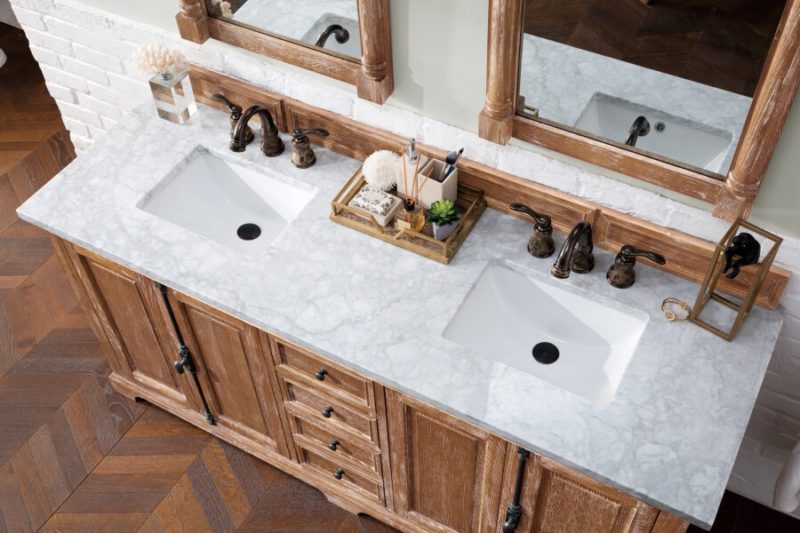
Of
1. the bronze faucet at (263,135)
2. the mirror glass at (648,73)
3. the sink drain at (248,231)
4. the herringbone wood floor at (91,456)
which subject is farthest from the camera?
the herringbone wood floor at (91,456)

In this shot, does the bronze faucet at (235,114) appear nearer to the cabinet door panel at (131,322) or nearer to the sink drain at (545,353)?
the cabinet door panel at (131,322)

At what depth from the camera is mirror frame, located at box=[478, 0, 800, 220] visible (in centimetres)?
192

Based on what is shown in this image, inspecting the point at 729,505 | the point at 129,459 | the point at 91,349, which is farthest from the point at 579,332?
the point at 91,349

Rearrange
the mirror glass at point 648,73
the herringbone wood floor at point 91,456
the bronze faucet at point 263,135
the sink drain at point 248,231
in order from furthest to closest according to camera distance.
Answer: the herringbone wood floor at point 91,456 < the sink drain at point 248,231 < the bronze faucet at point 263,135 < the mirror glass at point 648,73

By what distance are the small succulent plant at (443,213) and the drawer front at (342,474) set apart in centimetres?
93

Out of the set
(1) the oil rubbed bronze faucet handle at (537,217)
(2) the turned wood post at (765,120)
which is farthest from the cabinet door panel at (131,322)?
(2) the turned wood post at (765,120)

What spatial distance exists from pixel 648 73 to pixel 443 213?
68cm

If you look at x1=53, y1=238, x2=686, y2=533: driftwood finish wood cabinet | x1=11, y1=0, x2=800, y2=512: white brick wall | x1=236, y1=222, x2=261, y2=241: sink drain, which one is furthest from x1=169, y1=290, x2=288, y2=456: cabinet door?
x1=11, y1=0, x2=800, y2=512: white brick wall

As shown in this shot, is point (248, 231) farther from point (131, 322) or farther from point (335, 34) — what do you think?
point (335, 34)

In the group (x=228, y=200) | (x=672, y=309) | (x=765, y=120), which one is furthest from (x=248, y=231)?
(x=765, y=120)

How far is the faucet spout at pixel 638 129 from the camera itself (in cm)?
224

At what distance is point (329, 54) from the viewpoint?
259cm

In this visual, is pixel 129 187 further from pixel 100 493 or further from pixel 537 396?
pixel 537 396

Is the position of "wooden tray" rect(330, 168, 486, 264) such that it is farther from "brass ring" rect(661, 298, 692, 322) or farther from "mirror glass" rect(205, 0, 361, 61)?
"brass ring" rect(661, 298, 692, 322)
